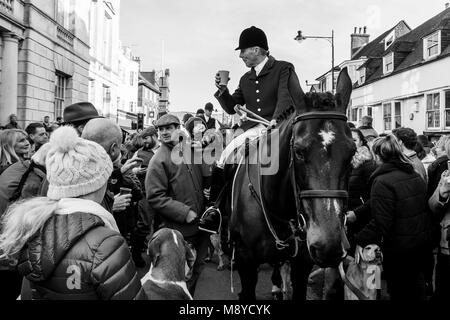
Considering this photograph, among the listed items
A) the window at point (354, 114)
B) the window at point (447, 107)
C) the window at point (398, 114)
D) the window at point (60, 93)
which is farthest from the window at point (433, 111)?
the window at point (60, 93)

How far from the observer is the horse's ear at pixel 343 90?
10.3 ft

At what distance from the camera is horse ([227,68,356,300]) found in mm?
2674

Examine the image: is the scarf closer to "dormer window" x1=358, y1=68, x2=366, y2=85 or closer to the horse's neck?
the horse's neck

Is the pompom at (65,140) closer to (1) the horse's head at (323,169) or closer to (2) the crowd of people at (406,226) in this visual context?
(1) the horse's head at (323,169)

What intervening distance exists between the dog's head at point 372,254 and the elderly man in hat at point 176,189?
2.01 metres

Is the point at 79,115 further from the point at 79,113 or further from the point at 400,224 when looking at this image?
the point at 400,224

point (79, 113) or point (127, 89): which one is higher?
point (127, 89)

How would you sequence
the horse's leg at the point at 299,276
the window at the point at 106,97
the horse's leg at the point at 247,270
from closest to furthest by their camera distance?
the horse's leg at the point at 247,270, the horse's leg at the point at 299,276, the window at the point at 106,97

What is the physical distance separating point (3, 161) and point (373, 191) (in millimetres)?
4469

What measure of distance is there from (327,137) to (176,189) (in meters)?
2.57

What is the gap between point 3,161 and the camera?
186 inches

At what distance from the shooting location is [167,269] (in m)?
2.36

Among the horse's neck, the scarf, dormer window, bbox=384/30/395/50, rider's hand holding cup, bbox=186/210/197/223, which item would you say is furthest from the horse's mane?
dormer window, bbox=384/30/395/50

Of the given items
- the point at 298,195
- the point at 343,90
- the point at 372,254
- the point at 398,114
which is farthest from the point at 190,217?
the point at 398,114
